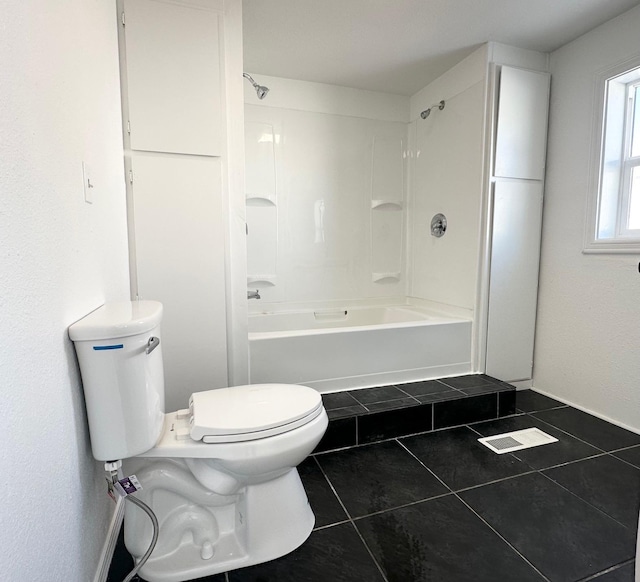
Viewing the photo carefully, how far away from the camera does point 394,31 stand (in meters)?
2.25

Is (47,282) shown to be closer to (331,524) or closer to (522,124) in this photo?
(331,524)

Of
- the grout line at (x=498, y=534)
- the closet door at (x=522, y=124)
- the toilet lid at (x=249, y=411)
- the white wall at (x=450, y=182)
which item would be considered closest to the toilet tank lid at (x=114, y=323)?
the toilet lid at (x=249, y=411)

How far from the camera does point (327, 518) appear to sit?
1447mm

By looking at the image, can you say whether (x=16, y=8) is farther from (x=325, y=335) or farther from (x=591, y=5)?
(x=591, y=5)

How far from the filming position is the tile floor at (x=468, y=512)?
48.0 inches

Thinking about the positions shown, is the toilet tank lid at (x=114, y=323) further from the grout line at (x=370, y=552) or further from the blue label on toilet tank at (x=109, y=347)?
the grout line at (x=370, y=552)

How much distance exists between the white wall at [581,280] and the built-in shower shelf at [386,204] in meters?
1.12

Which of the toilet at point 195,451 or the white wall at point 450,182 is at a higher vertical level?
the white wall at point 450,182

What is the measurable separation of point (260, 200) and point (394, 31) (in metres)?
1.39

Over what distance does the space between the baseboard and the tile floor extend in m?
0.31

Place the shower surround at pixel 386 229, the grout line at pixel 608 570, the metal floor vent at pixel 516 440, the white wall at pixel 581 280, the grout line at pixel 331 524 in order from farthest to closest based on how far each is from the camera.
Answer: the shower surround at pixel 386 229 < the white wall at pixel 581 280 < the metal floor vent at pixel 516 440 < the grout line at pixel 331 524 < the grout line at pixel 608 570

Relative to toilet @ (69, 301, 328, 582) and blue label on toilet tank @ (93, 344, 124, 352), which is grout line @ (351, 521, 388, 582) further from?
blue label on toilet tank @ (93, 344, 124, 352)

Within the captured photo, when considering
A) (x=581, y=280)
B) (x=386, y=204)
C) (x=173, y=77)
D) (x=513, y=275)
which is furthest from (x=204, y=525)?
(x=386, y=204)

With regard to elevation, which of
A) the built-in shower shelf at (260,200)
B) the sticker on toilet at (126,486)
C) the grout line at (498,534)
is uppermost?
the built-in shower shelf at (260,200)
